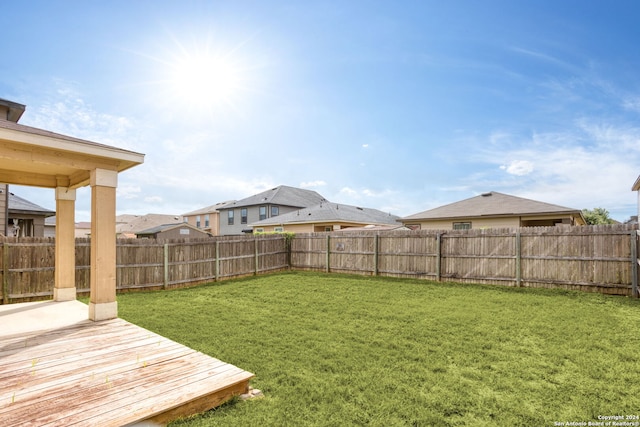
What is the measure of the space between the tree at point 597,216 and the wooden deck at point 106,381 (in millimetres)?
56821

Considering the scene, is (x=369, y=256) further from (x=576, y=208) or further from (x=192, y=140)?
(x=576, y=208)

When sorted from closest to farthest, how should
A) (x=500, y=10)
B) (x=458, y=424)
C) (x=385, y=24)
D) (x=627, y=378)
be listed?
(x=458, y=424)
(x=627, y=378)
(x=500, y=10)
(x=385, y=24)

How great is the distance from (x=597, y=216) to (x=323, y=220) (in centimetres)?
4805

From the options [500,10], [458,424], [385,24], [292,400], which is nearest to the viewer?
[458,424]

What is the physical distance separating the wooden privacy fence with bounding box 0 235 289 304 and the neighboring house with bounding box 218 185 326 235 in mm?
17428

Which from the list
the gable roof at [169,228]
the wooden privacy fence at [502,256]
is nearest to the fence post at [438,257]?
the wooden privacy fence at [502,256]

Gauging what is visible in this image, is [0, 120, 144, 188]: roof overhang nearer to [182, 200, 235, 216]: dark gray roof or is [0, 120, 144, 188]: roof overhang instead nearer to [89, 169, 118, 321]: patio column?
[89, 169, 118, 321]: patio column

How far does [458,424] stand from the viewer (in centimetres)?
273

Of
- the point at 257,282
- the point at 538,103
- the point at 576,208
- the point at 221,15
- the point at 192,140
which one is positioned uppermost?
the point at 221,15

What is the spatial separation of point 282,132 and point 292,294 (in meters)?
9.55

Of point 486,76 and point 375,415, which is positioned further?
point 486,76

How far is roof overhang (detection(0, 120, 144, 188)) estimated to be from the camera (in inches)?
198

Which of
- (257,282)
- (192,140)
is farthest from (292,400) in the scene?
(192,140)

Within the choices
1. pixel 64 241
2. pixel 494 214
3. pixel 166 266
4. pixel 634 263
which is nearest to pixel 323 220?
pixel 494 214
